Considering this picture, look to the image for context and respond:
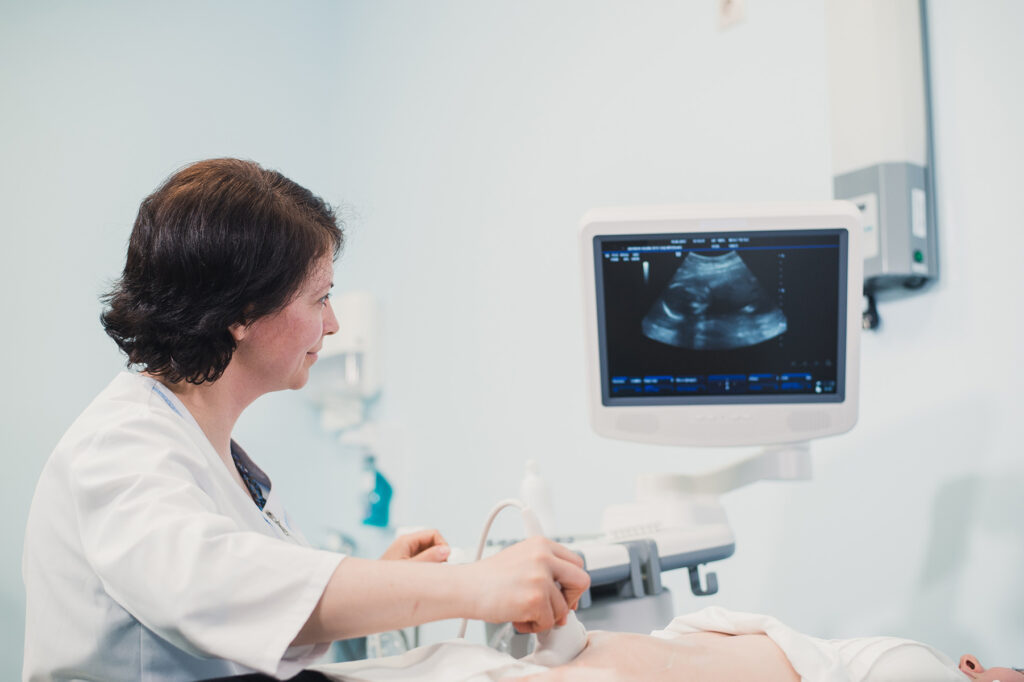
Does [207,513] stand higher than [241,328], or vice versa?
[241,328]

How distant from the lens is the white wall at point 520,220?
144cm

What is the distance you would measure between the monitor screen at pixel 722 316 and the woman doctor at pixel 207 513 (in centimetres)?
43

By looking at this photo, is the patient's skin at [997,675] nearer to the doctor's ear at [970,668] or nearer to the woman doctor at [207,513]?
the doctor's ear at [970,668]

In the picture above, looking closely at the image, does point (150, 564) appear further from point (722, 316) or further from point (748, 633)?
point (722, 316)

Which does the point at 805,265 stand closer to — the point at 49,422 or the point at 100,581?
the point at 100,581

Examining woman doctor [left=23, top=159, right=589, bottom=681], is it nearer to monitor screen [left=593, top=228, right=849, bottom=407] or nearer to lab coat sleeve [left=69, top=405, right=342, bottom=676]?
lab coat sleeve [left=69, top=405, right=342, bottom=676]

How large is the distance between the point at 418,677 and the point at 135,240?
61 centimetres

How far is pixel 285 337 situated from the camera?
3.61 feet

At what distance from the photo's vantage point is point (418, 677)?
822 mm

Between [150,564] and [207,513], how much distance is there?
6 cm

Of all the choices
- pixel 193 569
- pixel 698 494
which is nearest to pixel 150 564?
pixel 193 569

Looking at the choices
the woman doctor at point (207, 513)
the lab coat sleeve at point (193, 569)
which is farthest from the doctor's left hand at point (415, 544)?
the lab coat sleeve at point (193, 569)

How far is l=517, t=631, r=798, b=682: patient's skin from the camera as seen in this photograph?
89 centimetres

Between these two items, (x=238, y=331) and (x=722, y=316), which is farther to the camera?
(x=722, y=316)
